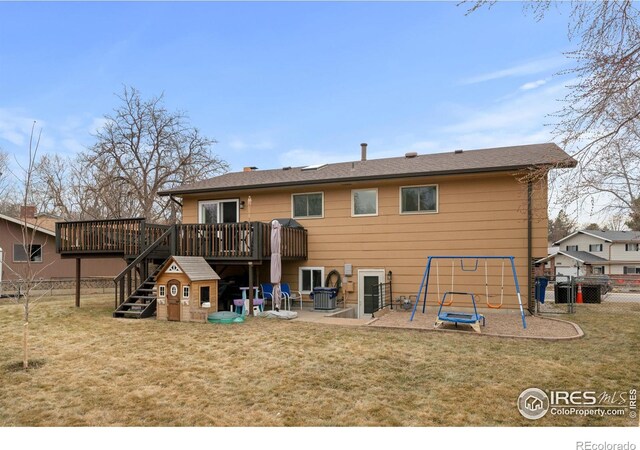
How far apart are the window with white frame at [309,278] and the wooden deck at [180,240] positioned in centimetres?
54

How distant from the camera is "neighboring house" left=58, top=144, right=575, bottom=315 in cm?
1127

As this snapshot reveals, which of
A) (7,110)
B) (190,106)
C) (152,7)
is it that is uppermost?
(190,106)

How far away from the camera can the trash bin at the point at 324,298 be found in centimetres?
1224

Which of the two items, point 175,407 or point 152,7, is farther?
point 152,7

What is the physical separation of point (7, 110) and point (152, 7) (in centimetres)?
471

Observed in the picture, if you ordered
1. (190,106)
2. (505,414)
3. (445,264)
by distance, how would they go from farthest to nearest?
(190,106) → (445,264) → (505,414)

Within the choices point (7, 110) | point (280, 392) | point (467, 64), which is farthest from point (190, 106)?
point (280, 392)

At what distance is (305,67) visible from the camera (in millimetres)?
14266

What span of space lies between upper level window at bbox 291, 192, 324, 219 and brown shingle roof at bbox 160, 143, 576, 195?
0.60 meters

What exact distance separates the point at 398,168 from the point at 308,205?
3.14 metres

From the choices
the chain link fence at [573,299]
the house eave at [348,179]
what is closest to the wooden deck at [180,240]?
the house eave at [348,179]

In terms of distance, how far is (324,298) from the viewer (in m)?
12.3

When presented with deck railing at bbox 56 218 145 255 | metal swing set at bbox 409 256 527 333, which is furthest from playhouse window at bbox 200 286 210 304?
metal swing set at bbox 409 256 527 333
